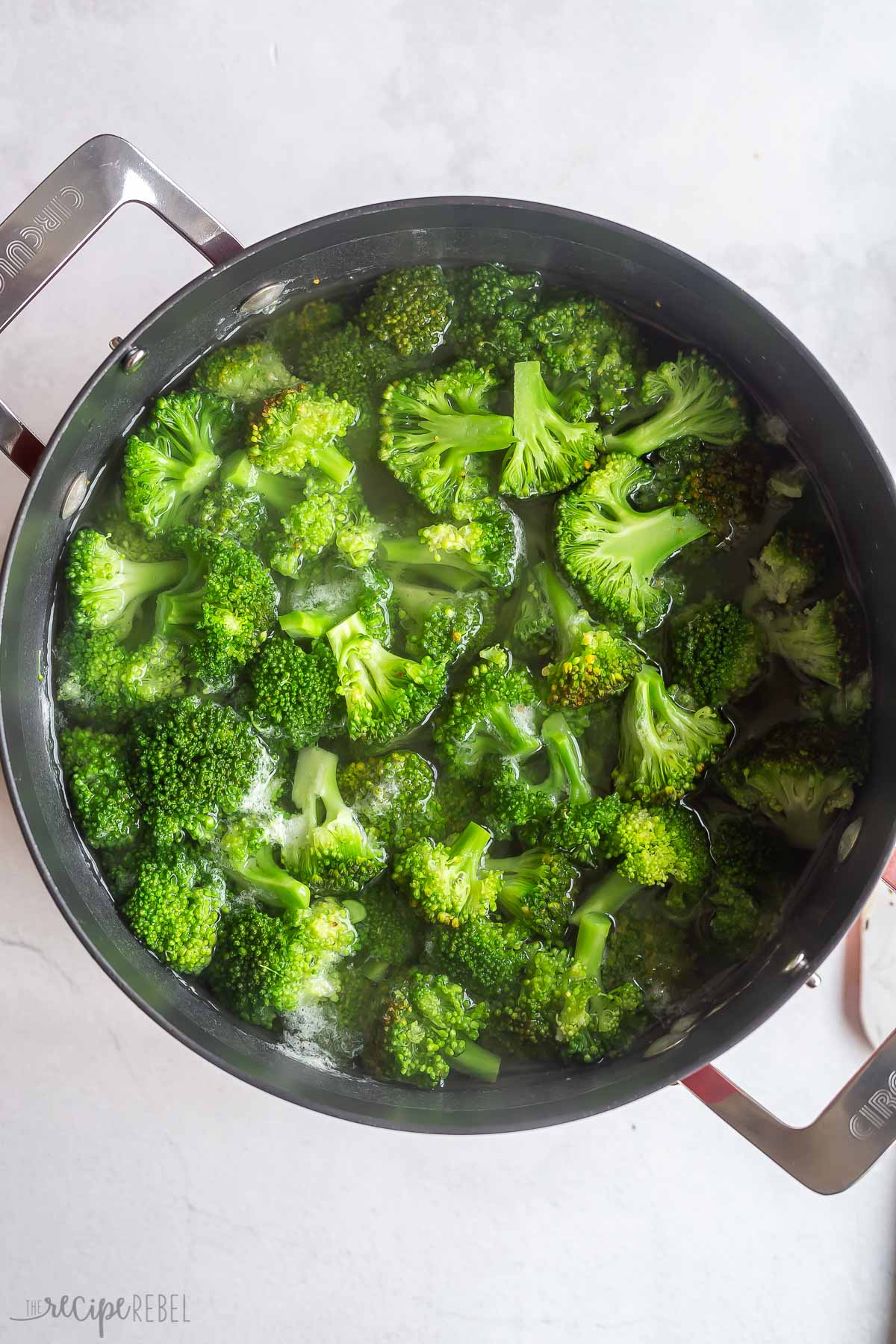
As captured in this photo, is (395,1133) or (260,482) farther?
(395,1133)

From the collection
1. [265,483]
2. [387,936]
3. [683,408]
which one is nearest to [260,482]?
[265,483]

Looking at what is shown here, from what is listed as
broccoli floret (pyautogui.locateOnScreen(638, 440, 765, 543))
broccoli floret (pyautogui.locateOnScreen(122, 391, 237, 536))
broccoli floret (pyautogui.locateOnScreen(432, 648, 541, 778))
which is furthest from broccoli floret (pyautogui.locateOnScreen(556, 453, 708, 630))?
broccoli floret (pyautogui.locateOnScreen(122, 391, 237, 536))

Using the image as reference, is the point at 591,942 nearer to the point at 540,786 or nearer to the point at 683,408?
the point at 540,786

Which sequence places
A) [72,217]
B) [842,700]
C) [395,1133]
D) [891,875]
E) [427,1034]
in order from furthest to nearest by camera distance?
1. [395,1133]
2. [842,700]
3. [427,1034]
4. [891,875]
5. [72,217]

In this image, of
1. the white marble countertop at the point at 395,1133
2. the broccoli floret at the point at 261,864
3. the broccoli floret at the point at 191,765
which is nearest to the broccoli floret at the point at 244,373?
the white marble countertop at the point at 395,1133

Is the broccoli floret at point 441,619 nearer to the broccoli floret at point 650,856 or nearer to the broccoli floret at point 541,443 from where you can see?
the broccoli floret at point 541,443

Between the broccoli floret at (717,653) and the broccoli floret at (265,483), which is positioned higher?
the broccoli floret at (717,653)
